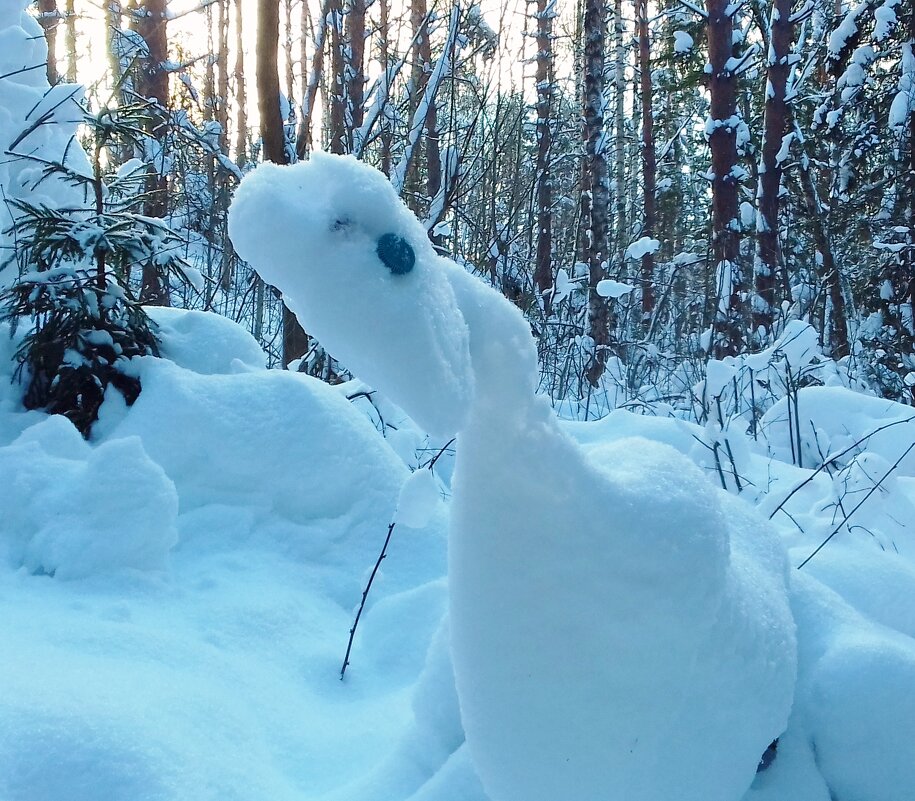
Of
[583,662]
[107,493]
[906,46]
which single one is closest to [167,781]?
[583,662]

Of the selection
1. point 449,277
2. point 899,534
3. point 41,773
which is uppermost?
point 449,277

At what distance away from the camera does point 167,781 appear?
122 centimetres

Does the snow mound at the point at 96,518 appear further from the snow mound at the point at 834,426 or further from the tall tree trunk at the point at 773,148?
the tall tree trunk at the point at 773,148

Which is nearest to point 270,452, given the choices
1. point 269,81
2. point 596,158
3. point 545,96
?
point 269,81

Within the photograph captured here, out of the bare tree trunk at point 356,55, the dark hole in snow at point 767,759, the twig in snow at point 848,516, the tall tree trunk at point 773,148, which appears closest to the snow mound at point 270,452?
the twig in snow at point 848,516

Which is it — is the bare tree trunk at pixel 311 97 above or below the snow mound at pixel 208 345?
above

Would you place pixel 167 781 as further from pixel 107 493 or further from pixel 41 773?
pixel 107 493

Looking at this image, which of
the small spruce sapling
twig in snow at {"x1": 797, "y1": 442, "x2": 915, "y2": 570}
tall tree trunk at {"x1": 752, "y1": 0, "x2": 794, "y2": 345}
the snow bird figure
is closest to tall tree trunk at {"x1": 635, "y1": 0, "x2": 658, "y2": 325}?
tall tree trunk at {"x1": 752, "y1": 0, "x2": 794, "y2": 345}

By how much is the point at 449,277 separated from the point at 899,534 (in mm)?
1940

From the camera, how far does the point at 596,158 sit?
757 centimetres

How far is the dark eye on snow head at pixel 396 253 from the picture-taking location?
639 millimetres

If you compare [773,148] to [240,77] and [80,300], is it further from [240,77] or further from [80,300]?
[240,77]

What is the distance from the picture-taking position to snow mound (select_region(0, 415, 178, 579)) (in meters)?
1.98

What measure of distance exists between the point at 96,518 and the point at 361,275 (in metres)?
1.71
